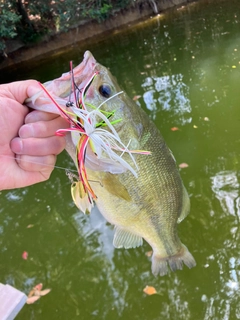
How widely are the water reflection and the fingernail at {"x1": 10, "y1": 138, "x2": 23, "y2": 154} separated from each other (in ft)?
14.1

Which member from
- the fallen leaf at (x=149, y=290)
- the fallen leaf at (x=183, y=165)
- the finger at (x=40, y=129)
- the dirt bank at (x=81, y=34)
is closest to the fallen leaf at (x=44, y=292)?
the fallen leaf at (x=149, y=290)

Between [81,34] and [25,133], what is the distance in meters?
11.8

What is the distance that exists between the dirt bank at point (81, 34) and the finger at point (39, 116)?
10833 mm

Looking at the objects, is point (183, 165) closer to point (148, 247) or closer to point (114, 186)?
point (148, 247)

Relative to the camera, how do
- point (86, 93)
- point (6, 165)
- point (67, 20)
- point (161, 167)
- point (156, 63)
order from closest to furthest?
1. point (86, 93)
2. point (6, 165)
3. point (161, 167)
4. point (156, 63)
5. point (67, 20)

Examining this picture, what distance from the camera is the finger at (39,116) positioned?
1.41 metres

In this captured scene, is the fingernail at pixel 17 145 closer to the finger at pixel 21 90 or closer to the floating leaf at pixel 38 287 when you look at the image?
the finger at pixel 21 90

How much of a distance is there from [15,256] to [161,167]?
115 inches

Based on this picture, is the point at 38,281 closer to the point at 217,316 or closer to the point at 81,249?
the point at 81,249

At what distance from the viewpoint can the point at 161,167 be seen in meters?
1.70

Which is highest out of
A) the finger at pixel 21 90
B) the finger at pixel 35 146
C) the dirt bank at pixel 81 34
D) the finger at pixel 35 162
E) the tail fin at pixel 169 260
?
the finger at pixel 21 90

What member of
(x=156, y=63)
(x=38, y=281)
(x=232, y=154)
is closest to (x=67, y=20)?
(x=156, y=63)

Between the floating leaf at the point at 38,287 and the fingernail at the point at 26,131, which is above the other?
the fingernail at the point at 26,131

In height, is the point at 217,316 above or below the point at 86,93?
below
